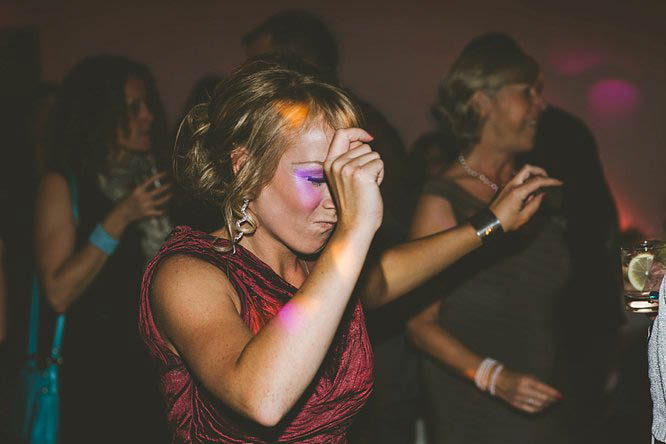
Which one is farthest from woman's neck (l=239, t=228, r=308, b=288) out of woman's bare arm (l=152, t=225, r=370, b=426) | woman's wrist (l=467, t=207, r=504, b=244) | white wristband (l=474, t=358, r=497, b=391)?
white wristband (l=474, t=358, r=497, b=391)

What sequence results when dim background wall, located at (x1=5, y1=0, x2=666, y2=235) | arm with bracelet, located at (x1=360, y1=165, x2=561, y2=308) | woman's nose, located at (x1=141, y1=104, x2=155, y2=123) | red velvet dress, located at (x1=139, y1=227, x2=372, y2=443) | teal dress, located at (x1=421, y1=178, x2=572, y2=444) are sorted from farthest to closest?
dim background wall, located at (x1=5, y1=0, x2=666, y2=235) → woman's nose, located at (x1=141, y1=104, x2=155, y2=123) → teal dress, located at (x1=421, y1=178, x2=572, y2=444) → arm with bracelet, located at (x1=360, y1=165, x2=561, y2=308) → red velvet dress, located at (x1=139, y1=227, x2=372, y2=443)

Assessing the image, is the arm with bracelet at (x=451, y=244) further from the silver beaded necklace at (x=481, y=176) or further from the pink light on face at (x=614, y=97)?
the pink light on face at (x=614, y=97)

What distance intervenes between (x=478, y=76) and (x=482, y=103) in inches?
3.6

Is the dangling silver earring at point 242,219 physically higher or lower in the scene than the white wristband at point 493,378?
higher

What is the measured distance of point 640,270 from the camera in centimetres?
140

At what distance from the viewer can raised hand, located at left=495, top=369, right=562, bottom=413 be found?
213 cm

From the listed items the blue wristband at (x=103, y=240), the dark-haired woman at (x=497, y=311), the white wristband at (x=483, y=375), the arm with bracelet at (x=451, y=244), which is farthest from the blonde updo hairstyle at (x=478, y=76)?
the blue wristband at (x=103, y=240)

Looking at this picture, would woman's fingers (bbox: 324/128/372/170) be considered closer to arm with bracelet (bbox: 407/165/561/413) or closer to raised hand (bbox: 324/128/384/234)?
raised hand (bbox: 324/128/384/234)

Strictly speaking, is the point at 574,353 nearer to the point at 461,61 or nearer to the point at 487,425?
the point at 487,425

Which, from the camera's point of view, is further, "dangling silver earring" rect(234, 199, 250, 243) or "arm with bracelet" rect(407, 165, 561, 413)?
"arm with bracelet" rect(407, 165, 561, 413)

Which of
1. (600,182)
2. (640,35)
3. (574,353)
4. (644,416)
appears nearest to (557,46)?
(640,35)

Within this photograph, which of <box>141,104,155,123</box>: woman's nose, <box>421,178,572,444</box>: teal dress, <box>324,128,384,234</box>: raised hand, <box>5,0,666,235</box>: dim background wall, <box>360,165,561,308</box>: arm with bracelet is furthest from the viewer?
<box>5,0,666,235</box>: dim background wall

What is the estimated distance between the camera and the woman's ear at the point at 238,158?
141cm

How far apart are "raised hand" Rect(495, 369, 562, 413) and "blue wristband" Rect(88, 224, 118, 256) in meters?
1.34
